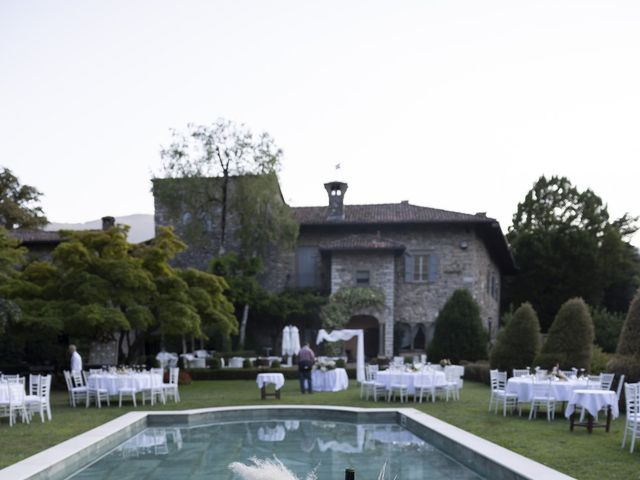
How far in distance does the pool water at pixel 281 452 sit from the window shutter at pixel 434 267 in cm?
1722

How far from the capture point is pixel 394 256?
30609 millimetres

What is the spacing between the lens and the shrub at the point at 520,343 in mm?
19781

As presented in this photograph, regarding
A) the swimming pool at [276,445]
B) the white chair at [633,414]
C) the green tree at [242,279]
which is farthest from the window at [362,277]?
the white chair at [633,414]

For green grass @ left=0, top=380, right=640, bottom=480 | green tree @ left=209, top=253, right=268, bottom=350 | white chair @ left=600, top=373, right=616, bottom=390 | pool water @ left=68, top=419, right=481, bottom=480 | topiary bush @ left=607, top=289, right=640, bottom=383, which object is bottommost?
pool water @ left=68, top=419, right=481, bottom=480

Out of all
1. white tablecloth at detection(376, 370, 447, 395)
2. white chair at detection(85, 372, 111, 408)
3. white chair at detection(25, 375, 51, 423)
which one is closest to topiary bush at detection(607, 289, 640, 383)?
A: white tablecloth at detection(376, 370, 447, 395)

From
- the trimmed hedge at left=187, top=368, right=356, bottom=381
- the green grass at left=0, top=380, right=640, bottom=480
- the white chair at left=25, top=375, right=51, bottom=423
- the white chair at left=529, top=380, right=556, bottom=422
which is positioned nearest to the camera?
the green grass at left=0, top=380, right=640, bottom=480

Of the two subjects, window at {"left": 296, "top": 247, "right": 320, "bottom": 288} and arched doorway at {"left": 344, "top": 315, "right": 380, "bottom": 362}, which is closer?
arched doorway at {"left": 344, "top": 315, "right": 380, "bottom": 362}

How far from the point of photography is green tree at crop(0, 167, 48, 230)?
37.1 m

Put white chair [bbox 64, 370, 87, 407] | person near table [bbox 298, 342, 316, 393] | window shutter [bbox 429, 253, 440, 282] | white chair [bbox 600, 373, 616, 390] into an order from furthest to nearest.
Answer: window shutter [bbox 429, 253, 440, 282] < person near table [bbox 298, 342, 316, 393] < white chair [bbox 64, 370, 87, 407] < white chair [bbox 600, 373, 616, 390]

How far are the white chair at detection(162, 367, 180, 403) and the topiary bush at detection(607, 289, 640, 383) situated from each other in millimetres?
9656

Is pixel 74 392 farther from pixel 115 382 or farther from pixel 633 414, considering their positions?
pixel 633 414

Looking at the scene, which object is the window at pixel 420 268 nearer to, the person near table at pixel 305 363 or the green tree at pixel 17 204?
the person near table at pixel 305 363

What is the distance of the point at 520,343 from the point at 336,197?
1468 centimetres

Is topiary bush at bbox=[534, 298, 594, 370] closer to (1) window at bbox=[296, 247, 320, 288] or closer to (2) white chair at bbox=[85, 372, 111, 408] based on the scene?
(2) white chair at bbox=[85, 372, 111, 408]
